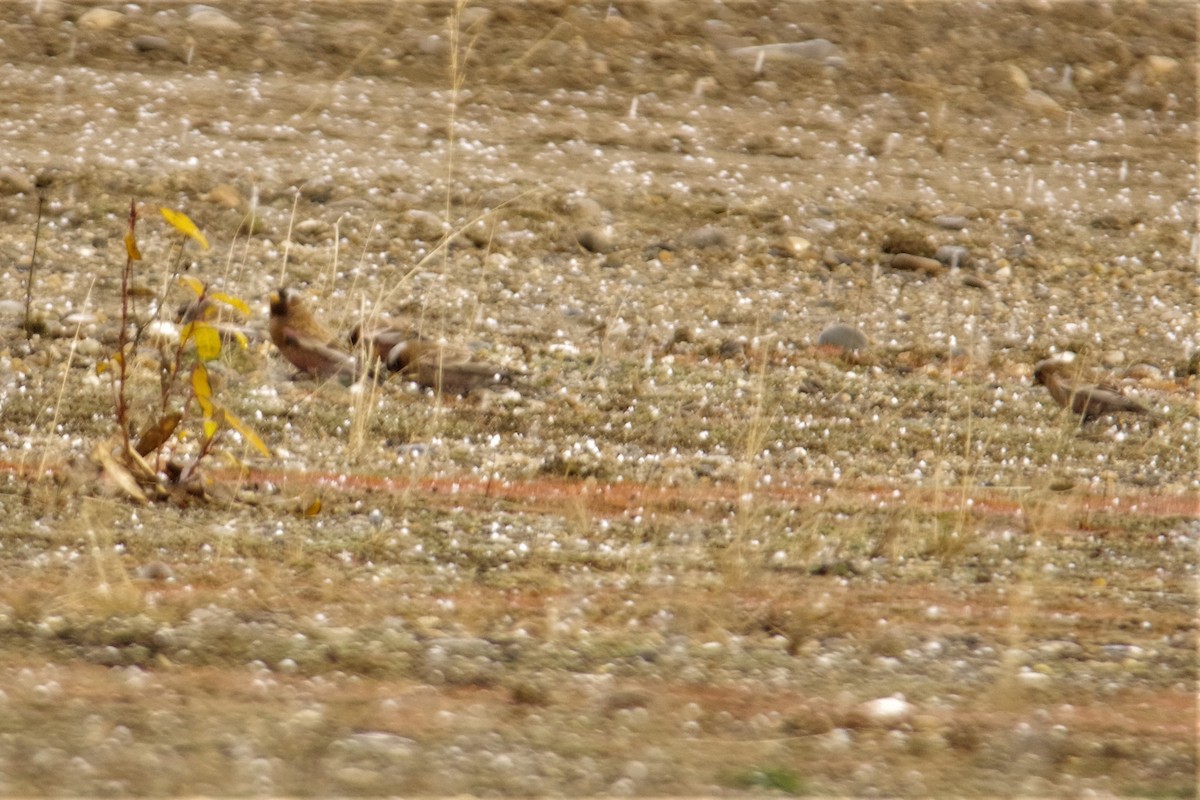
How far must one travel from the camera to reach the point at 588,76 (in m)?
9.52

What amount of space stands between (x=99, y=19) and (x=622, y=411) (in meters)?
5.67

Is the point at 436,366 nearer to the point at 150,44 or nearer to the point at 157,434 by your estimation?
the point at 157,434

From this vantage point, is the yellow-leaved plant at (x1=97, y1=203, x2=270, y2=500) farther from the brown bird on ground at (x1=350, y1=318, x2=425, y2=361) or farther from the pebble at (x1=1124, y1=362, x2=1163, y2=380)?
the pebble at (x1=1124, y1=362, x2=1163, y2=380)

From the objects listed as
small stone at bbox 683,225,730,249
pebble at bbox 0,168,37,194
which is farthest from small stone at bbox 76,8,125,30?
small stone at bbox 683,225,730,249

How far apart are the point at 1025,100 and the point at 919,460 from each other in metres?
5.59

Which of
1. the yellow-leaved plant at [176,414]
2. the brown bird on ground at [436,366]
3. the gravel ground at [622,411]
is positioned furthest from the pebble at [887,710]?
the brown bird on ground at [436,366]

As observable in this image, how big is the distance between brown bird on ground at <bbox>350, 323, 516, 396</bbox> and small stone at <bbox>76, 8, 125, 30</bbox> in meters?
4.81

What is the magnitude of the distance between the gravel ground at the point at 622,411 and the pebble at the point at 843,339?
0.05 feet

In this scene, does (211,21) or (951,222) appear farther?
(211,21)

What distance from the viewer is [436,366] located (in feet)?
17.6

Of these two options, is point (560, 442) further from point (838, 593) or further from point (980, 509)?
point (838, 593)

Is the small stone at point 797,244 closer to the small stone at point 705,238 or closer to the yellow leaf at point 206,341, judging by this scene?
the small stone at point 705,238

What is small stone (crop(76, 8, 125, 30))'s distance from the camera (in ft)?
30.9

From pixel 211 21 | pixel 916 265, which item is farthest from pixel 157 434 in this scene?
pixel 211 21
